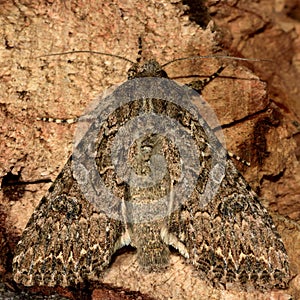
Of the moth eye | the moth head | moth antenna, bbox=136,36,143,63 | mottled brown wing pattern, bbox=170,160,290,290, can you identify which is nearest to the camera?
mottled brown wing pattern, bbox=170,160,290,290

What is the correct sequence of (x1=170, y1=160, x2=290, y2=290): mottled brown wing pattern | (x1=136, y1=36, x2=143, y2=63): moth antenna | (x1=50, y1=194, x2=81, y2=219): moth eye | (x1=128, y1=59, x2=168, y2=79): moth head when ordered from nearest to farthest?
(x1=170, y1=160, x2=290, y2=290): mottled brown wing pattern
(x1=50, y1=194, x2=81, y2=219): moth eye
(x1=128, y1=59, x2=168, y2=79): moth head
(x1=136, y1=36, x2=143, y2=63): moth antenna

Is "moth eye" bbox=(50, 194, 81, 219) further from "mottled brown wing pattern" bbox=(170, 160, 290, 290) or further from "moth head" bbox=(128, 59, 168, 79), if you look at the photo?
"moth head" bbox=(128, 59, 168, 79)

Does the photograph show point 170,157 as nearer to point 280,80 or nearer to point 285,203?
point 285,203

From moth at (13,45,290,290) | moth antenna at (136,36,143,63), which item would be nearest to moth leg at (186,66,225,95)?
moth at (13,45,290,290)

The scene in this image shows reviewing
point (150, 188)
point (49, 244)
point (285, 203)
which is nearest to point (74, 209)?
point (49, 244)

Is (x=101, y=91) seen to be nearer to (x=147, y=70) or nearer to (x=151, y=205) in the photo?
(x=147, y=70)

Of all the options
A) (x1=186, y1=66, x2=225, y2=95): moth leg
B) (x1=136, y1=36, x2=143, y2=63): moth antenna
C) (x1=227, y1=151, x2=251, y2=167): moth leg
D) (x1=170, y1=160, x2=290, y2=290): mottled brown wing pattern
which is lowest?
(x1=170, y1=160, x2=290, y2=290): mottled brown wing pattern

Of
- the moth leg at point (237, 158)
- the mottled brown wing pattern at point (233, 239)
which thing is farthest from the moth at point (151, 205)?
the moth leg at point (237, 158)
